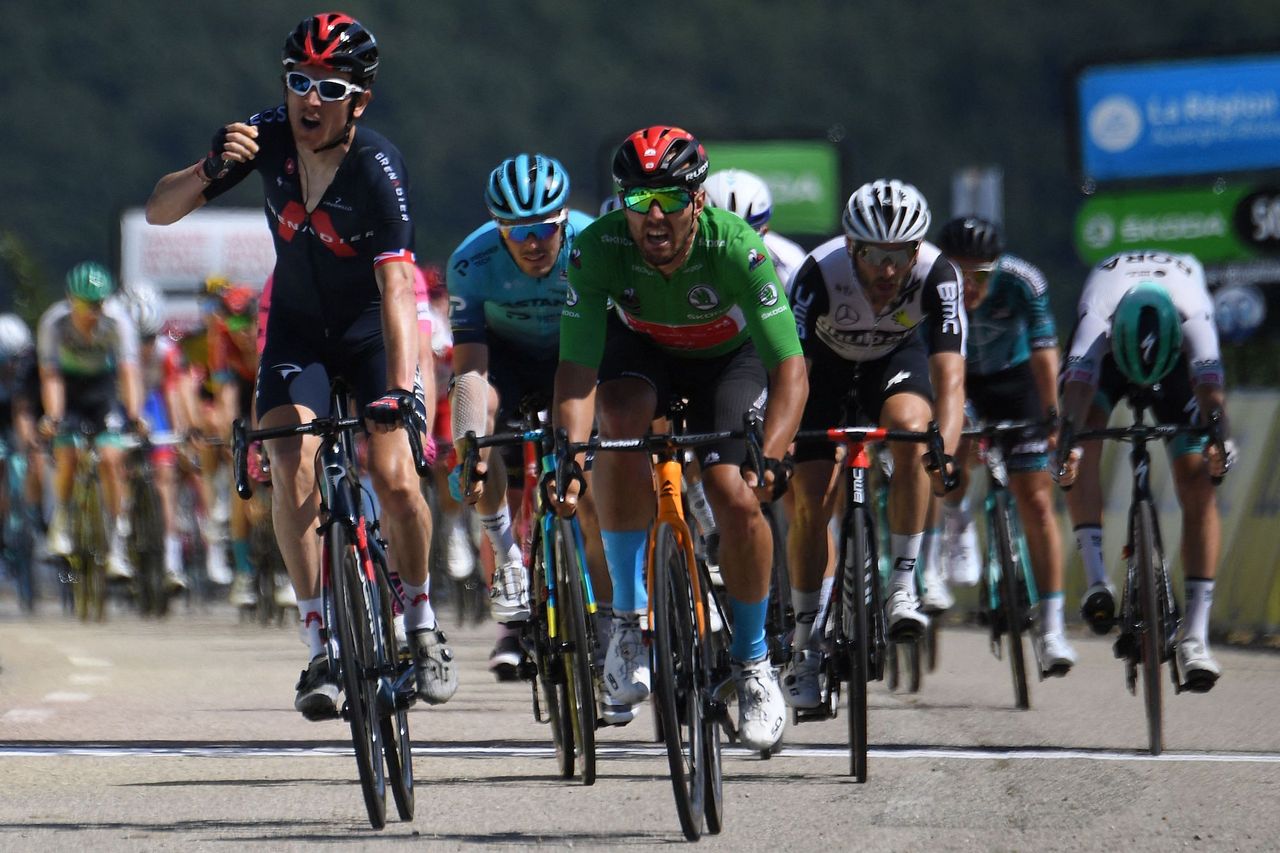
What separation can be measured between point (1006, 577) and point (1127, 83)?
16.8 metres

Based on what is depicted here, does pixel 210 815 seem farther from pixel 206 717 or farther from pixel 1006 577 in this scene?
pixel 1006 577

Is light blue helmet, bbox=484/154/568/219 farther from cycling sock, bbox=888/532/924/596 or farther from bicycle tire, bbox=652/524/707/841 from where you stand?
bicycle tire, bbox=652/524/707/841

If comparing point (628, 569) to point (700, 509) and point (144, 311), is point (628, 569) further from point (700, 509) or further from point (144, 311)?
point (144, 311)

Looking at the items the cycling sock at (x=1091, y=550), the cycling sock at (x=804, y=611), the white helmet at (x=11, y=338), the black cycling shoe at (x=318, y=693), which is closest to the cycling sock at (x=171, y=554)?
the white helmet at (x=11, y=338)

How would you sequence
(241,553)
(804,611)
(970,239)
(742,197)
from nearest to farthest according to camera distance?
(804,611), (742,197), (970,239), (241,553)

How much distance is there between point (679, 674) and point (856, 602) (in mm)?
1420

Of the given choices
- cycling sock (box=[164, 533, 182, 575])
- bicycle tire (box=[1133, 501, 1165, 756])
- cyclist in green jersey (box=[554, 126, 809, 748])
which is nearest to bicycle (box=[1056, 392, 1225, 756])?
bicycle tire (box=[1133, 501, 1165, 756])

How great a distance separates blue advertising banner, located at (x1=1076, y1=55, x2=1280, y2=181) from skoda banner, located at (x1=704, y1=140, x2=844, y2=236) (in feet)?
23.1

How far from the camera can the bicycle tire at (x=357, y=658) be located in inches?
277

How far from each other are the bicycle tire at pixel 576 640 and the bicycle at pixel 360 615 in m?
0.61

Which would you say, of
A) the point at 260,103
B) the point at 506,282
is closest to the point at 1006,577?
the point at 506,282

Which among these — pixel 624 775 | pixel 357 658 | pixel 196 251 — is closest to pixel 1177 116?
pixel 196 251

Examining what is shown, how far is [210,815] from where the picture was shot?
7488 mm

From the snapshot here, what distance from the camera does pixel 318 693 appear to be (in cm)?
730
